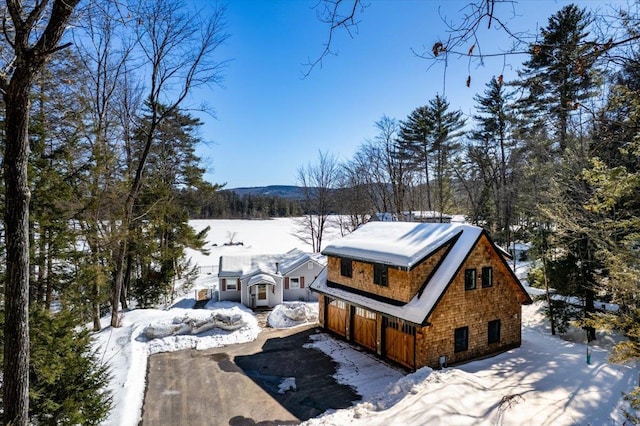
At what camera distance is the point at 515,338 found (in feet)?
44.7

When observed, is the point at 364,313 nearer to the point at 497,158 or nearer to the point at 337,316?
the point at 337,316

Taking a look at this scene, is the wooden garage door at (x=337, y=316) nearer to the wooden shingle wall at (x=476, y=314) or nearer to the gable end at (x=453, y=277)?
the wooden shingle wall at (x=476, y=314)

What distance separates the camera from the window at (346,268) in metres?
15.0

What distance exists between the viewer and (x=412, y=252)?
12336 millimetres

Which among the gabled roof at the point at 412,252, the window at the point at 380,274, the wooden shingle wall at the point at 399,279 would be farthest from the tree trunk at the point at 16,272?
the window at the point at 380,274

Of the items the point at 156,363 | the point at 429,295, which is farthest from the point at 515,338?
the point at 156,363

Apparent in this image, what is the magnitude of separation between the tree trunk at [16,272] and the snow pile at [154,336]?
6631mm

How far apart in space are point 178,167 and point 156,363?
14533 mm

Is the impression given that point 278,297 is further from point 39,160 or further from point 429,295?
point 39,160

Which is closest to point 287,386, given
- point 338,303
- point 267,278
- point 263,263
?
point 338,303

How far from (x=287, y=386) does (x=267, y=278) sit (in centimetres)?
1157

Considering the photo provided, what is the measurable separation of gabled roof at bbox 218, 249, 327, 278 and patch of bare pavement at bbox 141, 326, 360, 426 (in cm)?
874

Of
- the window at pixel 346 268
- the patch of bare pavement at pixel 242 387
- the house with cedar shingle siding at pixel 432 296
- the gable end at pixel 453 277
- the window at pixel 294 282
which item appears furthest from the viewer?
the window at pixel 294 282

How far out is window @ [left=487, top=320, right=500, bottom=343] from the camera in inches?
512
